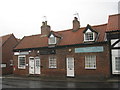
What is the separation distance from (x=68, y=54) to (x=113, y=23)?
652 centimetres

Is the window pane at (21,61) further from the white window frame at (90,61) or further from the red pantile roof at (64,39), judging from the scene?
the white window frame at (90,61)

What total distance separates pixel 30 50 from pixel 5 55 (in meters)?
8.30

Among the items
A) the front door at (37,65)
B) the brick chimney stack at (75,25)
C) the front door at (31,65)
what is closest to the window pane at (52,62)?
the front door at (37,65)

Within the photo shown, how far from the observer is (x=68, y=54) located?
73.9 feet

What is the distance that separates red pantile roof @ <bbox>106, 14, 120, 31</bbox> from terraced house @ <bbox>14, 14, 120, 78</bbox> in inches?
4.7

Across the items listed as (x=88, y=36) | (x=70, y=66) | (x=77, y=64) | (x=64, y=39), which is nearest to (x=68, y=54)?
(x=70, y=66)

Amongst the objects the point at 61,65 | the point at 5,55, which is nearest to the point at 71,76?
→ the point at 61,65

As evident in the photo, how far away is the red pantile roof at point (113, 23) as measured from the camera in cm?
1983

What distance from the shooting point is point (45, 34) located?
27734 millimetres

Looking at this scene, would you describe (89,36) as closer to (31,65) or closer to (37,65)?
(37,65)

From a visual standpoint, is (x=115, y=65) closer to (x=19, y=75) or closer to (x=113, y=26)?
(x=113, y=26)

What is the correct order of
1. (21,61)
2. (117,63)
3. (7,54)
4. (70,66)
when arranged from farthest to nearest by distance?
(7,54)
(21,61)
(70,66)
(117,63)

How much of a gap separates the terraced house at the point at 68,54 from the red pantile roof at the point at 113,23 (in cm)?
12

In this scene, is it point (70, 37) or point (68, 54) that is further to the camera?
point (70, 37)
